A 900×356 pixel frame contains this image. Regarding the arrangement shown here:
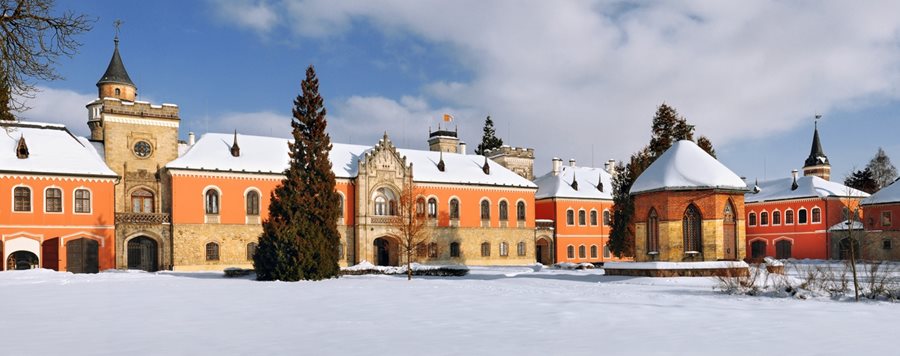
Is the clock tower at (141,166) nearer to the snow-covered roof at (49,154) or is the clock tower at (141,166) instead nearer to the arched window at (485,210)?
the snow-covered roof at (49,154)

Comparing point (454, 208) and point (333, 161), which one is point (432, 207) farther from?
point (333, 161)

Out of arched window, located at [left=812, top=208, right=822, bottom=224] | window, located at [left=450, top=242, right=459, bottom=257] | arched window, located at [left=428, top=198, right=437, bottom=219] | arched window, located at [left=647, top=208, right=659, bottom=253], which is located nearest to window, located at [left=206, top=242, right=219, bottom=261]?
arched window, located at [left=428, top=198, right=437, bottom=219]

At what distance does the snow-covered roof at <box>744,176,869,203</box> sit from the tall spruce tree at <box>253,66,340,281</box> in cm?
4839

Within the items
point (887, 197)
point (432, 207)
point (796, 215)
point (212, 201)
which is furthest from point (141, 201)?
point (887, 197)

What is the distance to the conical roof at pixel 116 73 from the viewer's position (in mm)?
47750

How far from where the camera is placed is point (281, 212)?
32875 millimetres

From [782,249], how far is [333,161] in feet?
142

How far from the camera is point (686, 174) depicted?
106 ft

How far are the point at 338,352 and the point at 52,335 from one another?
607 centimetres

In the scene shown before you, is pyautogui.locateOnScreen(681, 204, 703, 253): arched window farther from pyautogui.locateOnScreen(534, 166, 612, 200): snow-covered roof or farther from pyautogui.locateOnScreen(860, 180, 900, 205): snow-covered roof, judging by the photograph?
pyautogui.locateOnScreen(860, 180, 900, 205): snow-covered roof

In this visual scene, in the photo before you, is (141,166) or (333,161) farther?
(333,161)

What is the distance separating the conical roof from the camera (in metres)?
47.8

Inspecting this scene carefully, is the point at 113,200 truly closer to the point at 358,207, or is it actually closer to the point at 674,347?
the point at 358,207

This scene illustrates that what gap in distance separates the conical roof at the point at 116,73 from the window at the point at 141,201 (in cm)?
828
